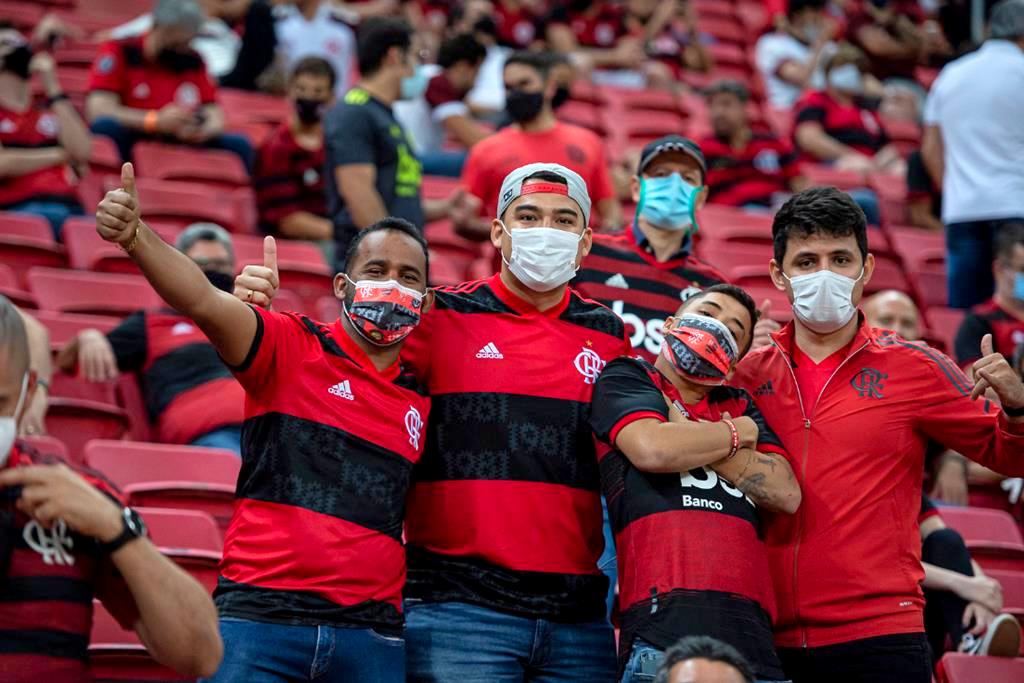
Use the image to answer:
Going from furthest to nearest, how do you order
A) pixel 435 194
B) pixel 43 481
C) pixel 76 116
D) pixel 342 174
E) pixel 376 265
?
1. pixel 435 194
2. pixel 76 116
3. pixel 342 174
4. pixel 376 265
5. pixel 43 481

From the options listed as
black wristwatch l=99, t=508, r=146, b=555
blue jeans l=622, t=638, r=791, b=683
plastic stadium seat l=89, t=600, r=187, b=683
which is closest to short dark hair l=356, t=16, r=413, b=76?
plastic stadium seat l=89, t=600, r=187, b=683

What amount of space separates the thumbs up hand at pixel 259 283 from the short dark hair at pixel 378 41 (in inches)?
106

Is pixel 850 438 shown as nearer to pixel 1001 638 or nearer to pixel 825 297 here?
pixel 825 297

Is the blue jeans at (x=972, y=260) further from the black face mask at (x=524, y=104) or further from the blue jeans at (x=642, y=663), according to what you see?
the blue jeans at (x=642, y=663)

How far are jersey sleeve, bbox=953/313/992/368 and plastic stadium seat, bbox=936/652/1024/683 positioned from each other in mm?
2111

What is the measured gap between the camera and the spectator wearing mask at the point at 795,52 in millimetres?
10664

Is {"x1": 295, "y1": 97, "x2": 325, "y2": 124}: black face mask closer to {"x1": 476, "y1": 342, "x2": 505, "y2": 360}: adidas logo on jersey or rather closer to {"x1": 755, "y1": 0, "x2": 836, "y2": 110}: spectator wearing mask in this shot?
{"x1": 476, "y1": 342, "x2": 505, "y2": 360}: adidas logo on jersey

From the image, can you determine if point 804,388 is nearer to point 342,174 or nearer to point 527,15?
point 342,174

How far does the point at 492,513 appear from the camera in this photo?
3119 mm

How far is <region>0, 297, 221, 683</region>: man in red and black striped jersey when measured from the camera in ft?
7.30

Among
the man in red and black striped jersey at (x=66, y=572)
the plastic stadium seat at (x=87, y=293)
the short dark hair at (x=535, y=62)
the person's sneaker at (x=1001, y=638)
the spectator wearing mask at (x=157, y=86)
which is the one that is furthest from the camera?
the spectator wearing mask at (x=157, y=86)

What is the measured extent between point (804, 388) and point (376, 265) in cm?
110

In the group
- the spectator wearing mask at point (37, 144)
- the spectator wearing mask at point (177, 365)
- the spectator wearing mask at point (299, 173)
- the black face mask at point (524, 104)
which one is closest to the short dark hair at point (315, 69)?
the spectator wearing mask at point (299, 173)

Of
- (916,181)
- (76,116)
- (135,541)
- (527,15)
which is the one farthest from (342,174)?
(527,15)
